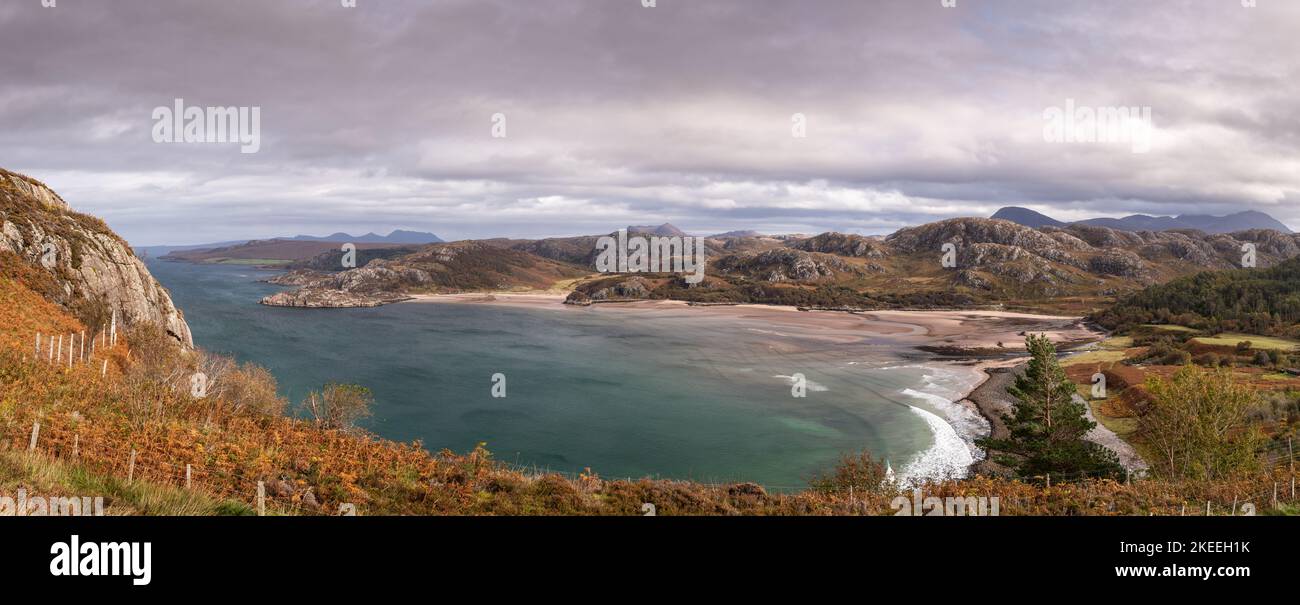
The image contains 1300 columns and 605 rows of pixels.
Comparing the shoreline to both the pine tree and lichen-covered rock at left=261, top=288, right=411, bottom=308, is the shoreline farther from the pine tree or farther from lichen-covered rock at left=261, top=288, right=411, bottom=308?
lichen-covered rock at left=261, top=288, right=411, bottom=308

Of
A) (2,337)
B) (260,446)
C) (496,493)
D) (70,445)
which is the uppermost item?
(2,337)

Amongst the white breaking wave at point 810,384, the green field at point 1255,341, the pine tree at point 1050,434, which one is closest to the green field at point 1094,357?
the green field at point 1255,341

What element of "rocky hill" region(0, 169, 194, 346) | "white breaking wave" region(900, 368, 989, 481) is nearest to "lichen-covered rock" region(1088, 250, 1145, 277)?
"white breaking wave" region(900, 368, 989, 481)

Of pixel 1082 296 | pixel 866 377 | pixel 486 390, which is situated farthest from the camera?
pixel 1082 296

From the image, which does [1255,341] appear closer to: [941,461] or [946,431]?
[946,431]
